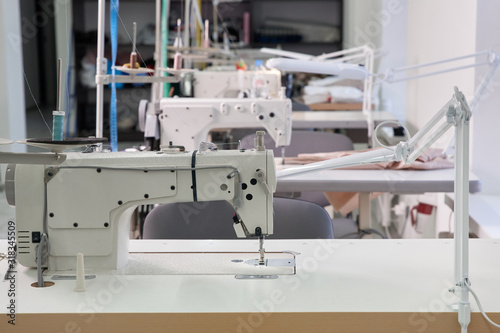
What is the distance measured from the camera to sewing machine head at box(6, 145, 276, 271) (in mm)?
1536

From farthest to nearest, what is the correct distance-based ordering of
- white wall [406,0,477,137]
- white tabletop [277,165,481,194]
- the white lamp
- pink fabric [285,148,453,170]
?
white wall [406,0,477,137] → pink fabric [285,148,453,170] → white tabletop [277,165,481,194] → the white lamp

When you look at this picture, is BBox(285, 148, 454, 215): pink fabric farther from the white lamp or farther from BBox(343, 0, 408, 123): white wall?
BBox(343, 0, 408, 123): white wall

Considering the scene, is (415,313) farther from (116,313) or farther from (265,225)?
(116,313)

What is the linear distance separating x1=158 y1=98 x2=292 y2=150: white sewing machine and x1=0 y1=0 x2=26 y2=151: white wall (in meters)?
3.06

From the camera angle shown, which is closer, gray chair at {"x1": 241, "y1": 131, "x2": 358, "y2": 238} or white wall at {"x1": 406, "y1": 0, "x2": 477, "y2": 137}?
white wall at {"x1": 406, "y1": 0, "x2": 477, "y2": 137}

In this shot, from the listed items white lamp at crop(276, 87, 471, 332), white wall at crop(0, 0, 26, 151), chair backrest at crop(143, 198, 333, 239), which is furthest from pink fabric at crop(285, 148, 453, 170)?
white wall at crop(0, 0, 26, 151)

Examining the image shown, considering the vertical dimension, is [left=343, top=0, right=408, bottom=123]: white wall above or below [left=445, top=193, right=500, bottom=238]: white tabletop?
above

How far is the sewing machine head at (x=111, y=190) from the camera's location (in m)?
1.54

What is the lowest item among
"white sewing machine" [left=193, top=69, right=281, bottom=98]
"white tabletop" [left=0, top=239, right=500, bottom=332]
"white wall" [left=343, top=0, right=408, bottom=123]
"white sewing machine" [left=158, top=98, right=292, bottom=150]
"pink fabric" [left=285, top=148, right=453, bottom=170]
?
"white tabletop" [left=0, top=239, right=500, bottom=332]

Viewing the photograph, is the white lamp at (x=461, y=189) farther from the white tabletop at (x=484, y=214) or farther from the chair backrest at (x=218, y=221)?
the white tabletop at (x=484, y=214)

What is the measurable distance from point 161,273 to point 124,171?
0.75ft

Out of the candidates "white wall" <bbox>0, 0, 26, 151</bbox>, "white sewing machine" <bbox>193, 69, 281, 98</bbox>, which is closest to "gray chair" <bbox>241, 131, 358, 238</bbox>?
"white sewing machine" <bbox>193, 69, 281, 98</bbox>

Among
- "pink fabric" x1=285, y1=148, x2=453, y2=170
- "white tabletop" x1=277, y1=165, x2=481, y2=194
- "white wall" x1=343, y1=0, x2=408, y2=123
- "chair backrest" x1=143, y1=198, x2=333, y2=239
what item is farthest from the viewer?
"white wall" x1=343, y1=0, x2=408, y2=123
